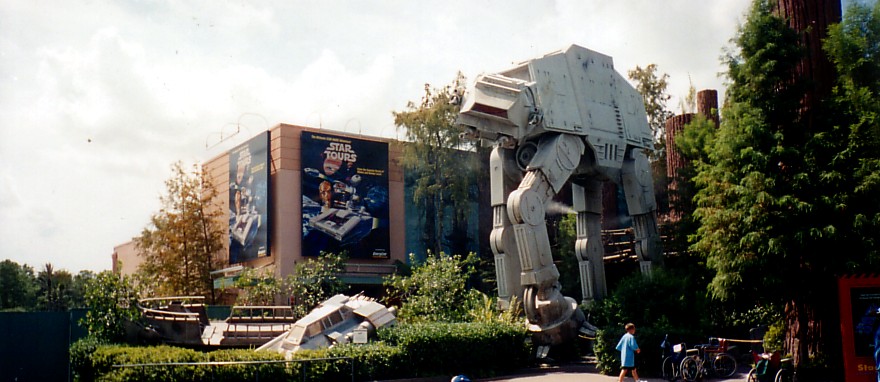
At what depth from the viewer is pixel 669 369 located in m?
18.6

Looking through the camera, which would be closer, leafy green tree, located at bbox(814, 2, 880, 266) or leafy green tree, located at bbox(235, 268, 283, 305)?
leafy green tree, located at bbox(814, 2, 880, 266)

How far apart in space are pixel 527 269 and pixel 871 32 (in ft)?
33.0

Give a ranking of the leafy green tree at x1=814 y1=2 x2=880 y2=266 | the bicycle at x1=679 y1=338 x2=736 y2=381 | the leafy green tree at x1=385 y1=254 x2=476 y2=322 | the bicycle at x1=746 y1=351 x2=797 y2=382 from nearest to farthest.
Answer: the bicycle at x1=746 y1=351 x2=797 y2=382 → the leafy green tree at x1=814 y1=2 x2=880 y2=266 → the bicycle at x1=679 y1=338 x2=736 y2=381 → the leafy green tree at x1=385 y1=254 x2=476 y2=322

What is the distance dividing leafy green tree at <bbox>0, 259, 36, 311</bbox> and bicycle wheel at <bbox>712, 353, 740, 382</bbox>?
165ft

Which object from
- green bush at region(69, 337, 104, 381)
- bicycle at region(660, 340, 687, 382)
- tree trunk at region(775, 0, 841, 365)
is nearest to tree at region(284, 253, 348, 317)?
green bush at region(69, 337, 104, 381)

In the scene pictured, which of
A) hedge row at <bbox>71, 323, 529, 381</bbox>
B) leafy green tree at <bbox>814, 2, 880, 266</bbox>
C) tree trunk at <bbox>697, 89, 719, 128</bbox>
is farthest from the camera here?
tree trunk at <bbox>697, 89, 719, 128</bbox>

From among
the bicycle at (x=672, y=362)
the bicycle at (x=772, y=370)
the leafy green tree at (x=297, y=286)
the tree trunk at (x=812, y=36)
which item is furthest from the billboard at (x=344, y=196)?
the bicycle at (x=772, y=370)

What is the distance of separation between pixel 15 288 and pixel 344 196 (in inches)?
1099

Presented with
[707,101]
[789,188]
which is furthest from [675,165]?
[789,188]

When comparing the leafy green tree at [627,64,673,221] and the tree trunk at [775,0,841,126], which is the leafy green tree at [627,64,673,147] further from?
the tree trunk at [775,0,841,126]

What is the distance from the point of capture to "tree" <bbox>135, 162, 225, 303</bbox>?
153ft

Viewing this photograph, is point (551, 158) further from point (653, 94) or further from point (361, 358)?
point (653, 94)

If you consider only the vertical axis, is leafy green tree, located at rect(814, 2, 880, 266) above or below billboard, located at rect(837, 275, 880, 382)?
above

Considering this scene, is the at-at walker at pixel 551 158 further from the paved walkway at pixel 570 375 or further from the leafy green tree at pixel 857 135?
the leafy green tree at pixel 857 135
